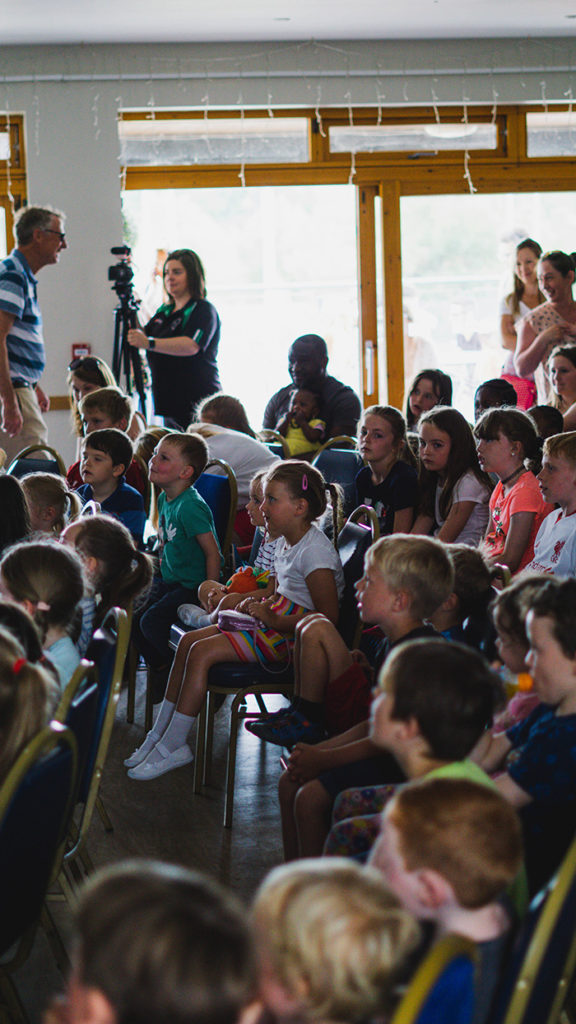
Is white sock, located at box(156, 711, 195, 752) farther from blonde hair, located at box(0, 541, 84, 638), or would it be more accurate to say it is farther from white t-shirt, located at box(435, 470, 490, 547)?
white t-shirt, located at box(435, 470, 490, 547)

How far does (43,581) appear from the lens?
2172mm

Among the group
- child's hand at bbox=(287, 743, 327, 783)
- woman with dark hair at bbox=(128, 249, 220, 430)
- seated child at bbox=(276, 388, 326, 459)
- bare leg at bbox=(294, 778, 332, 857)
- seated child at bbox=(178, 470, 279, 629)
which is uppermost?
woman with dark hair at bbox=(128, 249, 220, 430)

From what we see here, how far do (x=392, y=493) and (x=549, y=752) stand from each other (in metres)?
2.21

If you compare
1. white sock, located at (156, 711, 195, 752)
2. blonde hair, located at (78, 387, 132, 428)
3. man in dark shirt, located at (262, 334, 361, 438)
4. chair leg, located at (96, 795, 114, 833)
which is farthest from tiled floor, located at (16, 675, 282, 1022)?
man in dark shirt, located at (262, 334, 361, 438)

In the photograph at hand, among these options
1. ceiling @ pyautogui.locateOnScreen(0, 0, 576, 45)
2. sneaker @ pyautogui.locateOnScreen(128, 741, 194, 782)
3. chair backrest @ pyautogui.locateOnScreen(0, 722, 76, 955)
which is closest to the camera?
chair backrest @ pyautogui.locateOnScreen(0, 722, 76, 955)

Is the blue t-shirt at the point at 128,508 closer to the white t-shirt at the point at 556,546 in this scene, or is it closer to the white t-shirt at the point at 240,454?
the white t-shirt at the point at 240,454

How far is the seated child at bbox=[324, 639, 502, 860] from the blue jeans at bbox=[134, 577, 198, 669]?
1.85 meters

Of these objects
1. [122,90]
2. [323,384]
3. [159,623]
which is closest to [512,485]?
[159,623]

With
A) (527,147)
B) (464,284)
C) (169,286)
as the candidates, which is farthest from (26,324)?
(527,147)

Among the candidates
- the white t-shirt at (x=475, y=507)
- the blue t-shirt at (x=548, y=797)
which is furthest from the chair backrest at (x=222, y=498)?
the blue t-shirt at (x=548, y=797)

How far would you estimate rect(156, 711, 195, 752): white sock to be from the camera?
116 inches

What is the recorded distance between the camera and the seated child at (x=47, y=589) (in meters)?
2.17

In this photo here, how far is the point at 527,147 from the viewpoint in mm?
6953

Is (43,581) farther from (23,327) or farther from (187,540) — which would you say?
(23,327)
